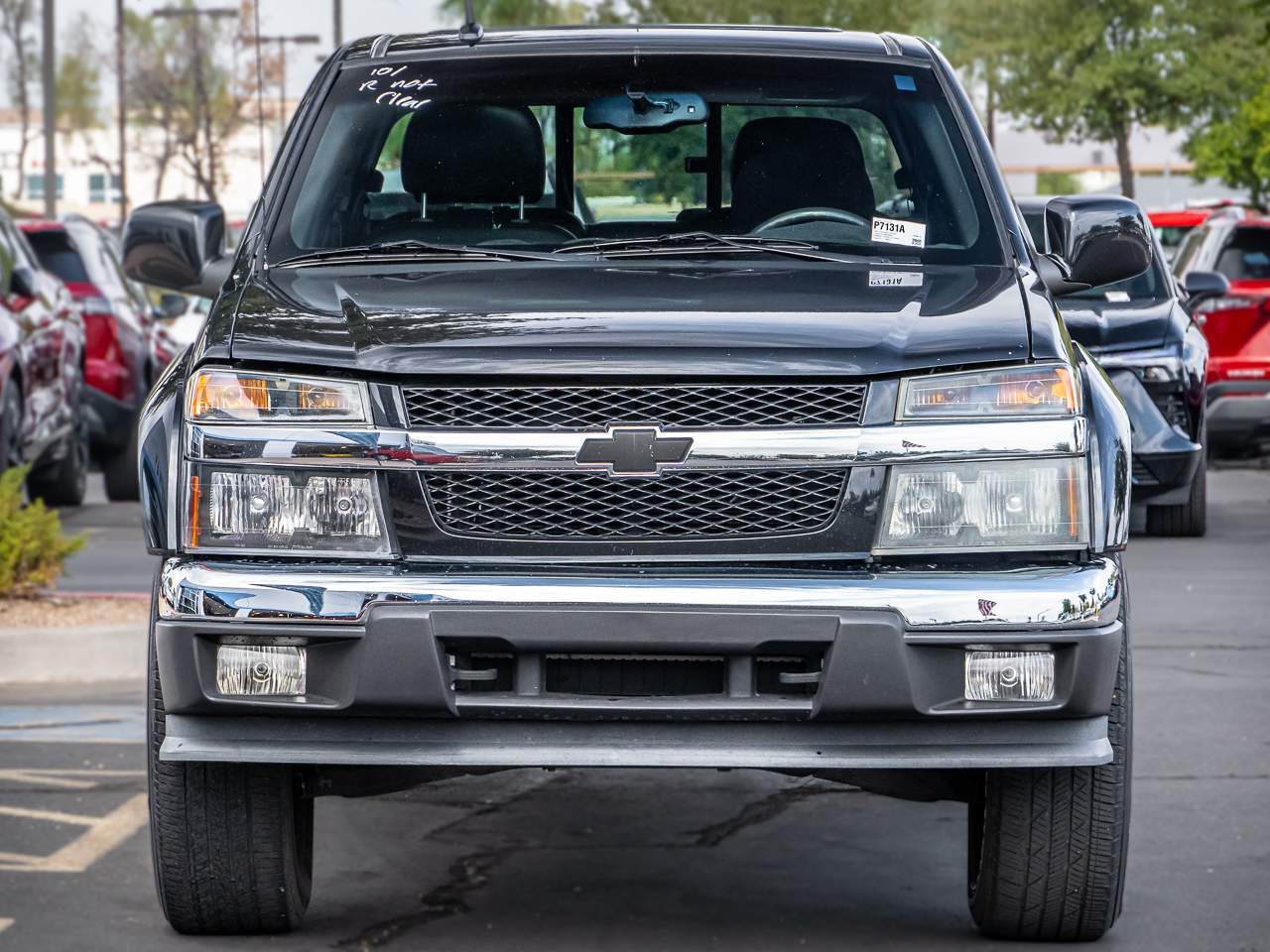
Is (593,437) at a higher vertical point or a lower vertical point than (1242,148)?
higher

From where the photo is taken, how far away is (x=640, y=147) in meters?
6.04

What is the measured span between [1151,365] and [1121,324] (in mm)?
330

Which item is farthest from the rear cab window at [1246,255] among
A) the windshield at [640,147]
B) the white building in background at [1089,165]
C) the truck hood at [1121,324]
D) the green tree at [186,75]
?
the white building in background at [1089,165]

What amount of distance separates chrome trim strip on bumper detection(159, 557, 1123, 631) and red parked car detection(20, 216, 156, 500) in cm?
1170

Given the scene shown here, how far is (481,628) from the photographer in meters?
4.40

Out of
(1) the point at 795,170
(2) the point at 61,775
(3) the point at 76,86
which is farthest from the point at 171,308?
(3) the point at 76,86

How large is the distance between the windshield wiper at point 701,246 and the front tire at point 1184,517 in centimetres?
820

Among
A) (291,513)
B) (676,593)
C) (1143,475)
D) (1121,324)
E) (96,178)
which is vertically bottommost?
(96,178)

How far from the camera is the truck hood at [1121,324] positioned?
40.7ft

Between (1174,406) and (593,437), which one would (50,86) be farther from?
(593,437)

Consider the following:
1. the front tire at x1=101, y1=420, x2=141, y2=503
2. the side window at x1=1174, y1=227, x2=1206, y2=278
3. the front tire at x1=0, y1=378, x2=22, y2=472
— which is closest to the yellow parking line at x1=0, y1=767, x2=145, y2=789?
the front tire at x1=0, y1=378, x2=22, y2=472

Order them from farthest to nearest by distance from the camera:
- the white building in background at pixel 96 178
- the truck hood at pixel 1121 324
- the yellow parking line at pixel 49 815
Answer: the white building in background at pixel 96 178 < the truck hood at pixel 1121 324 < the yellow parking line at pixel 49 815

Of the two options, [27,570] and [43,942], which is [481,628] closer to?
[43,942]

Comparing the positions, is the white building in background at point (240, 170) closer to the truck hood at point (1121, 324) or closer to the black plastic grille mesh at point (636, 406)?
the truck hood at point (1121, 324)
